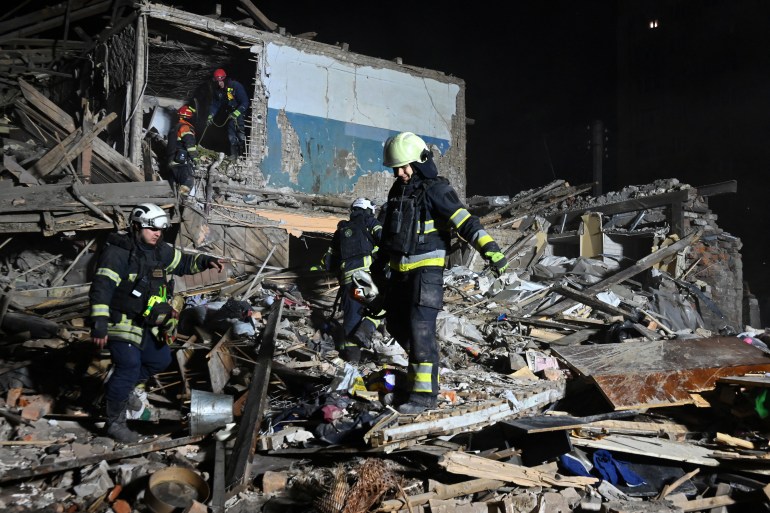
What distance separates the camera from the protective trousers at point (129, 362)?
4020 mm

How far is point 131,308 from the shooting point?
409 centimetres

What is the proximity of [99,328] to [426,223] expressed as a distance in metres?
2.62

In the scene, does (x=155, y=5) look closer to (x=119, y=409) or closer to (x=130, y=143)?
(x=130, y=143)

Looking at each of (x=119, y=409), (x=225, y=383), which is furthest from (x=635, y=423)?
(x=119, y=409)

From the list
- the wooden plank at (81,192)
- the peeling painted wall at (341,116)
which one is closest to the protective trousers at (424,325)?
the wooden plank at (81,192)

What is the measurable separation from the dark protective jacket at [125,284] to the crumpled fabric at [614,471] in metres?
3.74

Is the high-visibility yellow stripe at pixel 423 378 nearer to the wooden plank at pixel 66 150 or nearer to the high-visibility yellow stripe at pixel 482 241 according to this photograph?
the high-visibility yellow stripe at pixel 482 241

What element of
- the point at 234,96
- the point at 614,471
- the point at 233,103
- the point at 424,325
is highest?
the point at 234,96

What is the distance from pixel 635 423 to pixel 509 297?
4.19 m

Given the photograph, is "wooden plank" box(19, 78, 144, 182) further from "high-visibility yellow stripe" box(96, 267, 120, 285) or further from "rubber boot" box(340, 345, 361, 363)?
"rubber boot" box(340, 345, 361, 363)

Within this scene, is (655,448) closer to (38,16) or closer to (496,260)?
(496,260)

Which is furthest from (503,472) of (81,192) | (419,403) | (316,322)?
(81,192)

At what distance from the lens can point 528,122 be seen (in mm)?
23641

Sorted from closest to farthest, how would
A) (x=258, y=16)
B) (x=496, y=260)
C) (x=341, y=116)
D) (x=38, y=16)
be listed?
(x=496, y=260) < (x=38, y=16) < (x=258, y=16) < (x=341, y=116)
